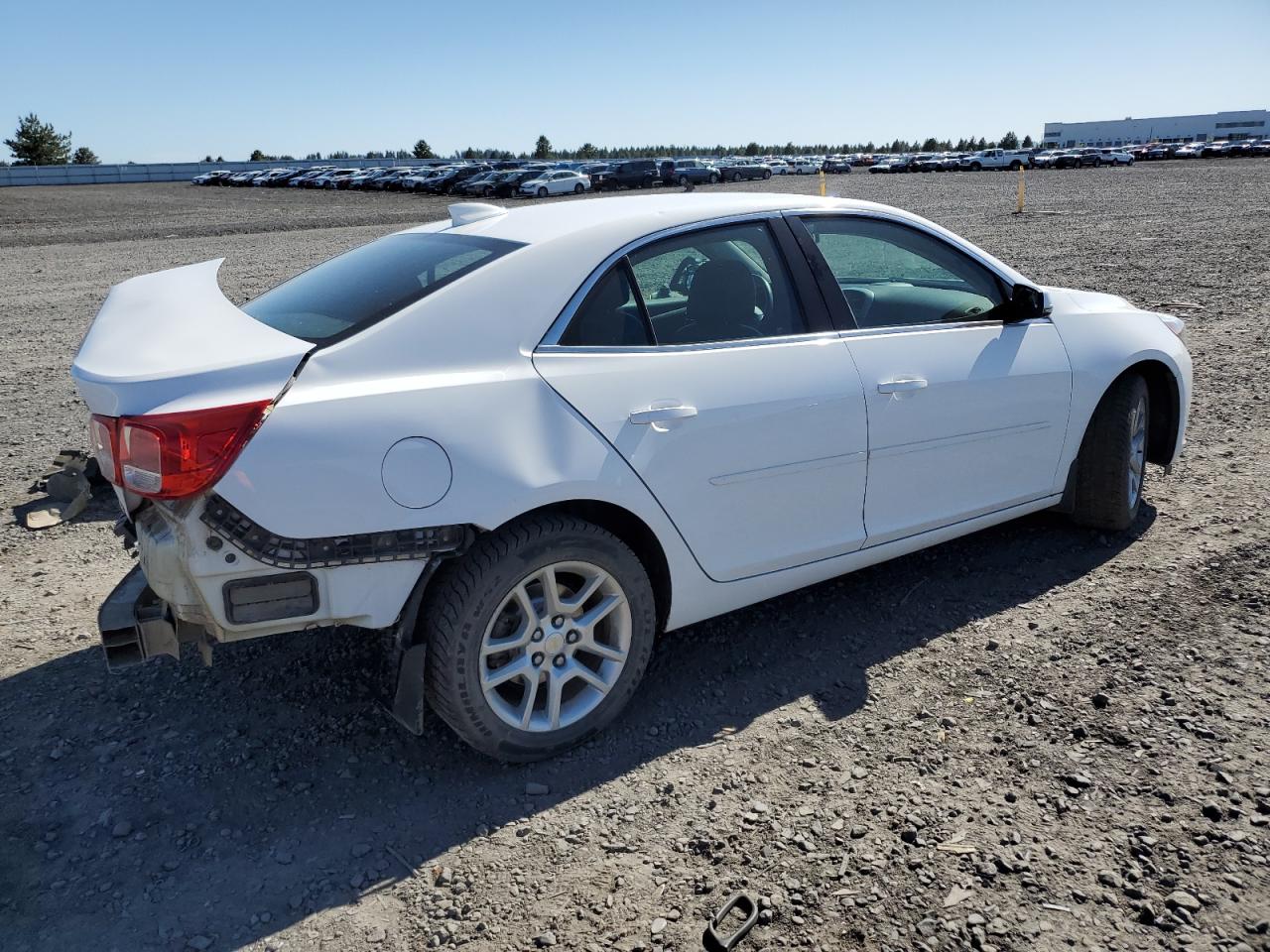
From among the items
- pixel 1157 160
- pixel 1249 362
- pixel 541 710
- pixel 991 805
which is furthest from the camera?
pixel 1157 160

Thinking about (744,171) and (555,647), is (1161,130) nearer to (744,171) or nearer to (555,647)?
(744,171)

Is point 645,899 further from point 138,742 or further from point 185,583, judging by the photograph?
point 138,742

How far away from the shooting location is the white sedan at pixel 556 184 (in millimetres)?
46125

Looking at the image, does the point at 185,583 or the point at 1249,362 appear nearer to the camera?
the point at 185,583

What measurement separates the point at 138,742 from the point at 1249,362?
331 inches

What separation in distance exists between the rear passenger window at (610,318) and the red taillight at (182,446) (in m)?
1.02

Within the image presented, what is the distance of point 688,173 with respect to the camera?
173 ft

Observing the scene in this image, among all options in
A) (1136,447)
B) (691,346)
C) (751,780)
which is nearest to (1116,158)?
(1136,447)

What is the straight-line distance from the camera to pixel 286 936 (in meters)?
2.52

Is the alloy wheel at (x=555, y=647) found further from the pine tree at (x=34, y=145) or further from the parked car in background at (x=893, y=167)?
the pine tree at (x=34, y=145)

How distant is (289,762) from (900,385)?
2511 millimetres

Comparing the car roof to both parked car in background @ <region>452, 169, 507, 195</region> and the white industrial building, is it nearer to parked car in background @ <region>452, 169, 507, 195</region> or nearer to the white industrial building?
parked car in background @ <region>452, 169, 507, 195</region>

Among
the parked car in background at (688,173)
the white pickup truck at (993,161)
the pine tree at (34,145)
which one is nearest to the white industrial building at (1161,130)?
the white pickup truck at (993,161)

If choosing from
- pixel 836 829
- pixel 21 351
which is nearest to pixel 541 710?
pixel 836 829
